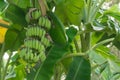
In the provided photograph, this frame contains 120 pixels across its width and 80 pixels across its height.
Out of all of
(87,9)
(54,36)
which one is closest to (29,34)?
(54,36)

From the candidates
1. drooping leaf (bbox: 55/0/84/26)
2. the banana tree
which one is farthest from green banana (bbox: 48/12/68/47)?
drooping leaf (bbox: 55/0/84/26)

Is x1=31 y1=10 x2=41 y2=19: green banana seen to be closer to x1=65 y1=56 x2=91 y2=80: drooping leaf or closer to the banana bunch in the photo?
the banana bunch

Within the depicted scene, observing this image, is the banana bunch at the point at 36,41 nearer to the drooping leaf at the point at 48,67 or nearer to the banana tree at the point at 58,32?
the banana tree at the point at 58,32

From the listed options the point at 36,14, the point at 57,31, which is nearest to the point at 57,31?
the point at 57,31

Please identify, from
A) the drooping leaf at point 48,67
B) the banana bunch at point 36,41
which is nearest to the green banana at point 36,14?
the banana bunch at point 36,41

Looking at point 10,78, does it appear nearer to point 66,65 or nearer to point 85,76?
point 66,65

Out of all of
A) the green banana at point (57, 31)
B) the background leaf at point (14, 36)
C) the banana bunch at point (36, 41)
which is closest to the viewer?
the banana bunch at point (36, 41)
